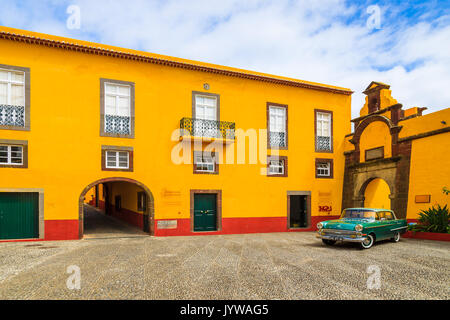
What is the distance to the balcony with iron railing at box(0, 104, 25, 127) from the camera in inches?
519

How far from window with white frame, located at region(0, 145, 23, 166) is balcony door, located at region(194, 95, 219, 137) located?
7773 mm

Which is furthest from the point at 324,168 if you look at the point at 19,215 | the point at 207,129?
the point at 19,215

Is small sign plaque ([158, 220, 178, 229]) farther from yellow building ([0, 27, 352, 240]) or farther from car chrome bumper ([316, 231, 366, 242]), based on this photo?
car chrome bumper ([316, 231, 366, 242])

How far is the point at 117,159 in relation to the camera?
14.9m

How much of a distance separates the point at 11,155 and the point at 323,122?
54.1ft

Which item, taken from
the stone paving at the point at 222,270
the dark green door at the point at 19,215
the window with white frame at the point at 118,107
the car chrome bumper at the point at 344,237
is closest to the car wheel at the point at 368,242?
the stone paving at the point at 222,270

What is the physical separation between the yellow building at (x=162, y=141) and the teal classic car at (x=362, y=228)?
18.5 feet

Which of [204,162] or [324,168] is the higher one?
[204,162]

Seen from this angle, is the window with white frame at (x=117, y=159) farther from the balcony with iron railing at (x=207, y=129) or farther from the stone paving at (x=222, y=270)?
the stone paving at (x=222, y=270)

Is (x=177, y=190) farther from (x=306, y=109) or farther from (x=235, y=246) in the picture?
(x=306, y=109)

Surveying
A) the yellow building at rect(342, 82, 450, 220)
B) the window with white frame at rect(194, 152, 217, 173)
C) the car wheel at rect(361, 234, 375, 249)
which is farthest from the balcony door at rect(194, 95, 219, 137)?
the yellow building at rect(342, 82, 450, 220)

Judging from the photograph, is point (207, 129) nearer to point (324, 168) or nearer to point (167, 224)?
point (167, 224)

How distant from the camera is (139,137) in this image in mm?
15164
